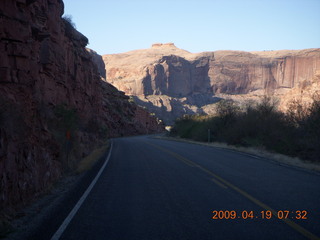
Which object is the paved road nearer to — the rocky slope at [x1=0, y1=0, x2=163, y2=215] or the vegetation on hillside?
the rocky slope at [x1=0, y1=0, x2=163, y2=215]

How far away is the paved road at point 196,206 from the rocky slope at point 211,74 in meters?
126

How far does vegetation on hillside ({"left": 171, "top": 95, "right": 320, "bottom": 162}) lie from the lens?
785 inches

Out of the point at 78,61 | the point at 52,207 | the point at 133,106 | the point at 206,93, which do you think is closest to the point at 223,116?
the point at 78,61

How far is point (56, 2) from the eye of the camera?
76.0 ft

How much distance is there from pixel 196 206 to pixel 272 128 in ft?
66.9

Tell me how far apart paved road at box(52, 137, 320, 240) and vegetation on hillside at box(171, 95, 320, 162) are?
24.9 ft

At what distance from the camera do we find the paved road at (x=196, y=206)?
605cm
